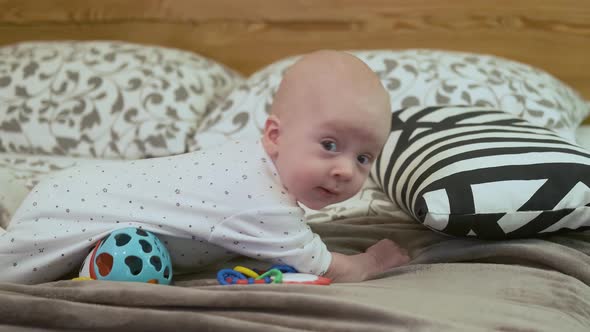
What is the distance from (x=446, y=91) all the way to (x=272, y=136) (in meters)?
0.72

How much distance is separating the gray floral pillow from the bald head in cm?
76

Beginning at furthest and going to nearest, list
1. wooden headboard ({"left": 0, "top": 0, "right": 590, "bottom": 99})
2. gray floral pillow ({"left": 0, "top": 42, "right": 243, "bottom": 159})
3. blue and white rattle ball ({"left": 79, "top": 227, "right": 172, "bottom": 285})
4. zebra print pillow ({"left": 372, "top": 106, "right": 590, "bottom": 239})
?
1. wooden headboard ({"left": 0, "top": 0, "right": 590, "bottom": 99})
2. gray floral pillow ({"left": 0, "top": 42, "right": 243, "bottom": 159})
3. zebra print pillow ({"left": 372, "top": 106, "right": 590, "bottom": 239})
4. blue and white rattle ball ({"left": 79, "top": 227, "right": 172, "bottom": 285})

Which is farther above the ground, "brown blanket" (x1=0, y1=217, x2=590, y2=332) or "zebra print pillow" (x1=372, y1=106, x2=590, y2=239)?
"zebra print pillow" (x1=372, y1=106, x2=590, y2=239)

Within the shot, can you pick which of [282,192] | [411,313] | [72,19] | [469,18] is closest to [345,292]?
[411,313]

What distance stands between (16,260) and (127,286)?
0.90ft

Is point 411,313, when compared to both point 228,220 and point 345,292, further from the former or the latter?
point 228,220

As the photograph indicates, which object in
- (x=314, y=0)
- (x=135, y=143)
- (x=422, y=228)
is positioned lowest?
(x=135, y=143)

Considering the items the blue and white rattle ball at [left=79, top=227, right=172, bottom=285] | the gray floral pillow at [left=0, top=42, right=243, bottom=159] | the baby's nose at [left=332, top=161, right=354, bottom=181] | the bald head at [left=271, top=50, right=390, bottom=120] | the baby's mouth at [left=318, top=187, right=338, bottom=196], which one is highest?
the bald head at [left=271, top=50, right=390, bottom=120]

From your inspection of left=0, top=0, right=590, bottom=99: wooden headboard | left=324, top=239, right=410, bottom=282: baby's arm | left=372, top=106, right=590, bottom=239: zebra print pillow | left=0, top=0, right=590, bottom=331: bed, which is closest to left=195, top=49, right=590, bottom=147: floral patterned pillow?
left=0, top=0, right=590, bottom=331: bed

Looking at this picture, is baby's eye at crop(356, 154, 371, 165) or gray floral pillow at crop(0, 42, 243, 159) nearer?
baby's eye at crop(356, 154, 371, 165)

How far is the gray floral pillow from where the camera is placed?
1631 millimetres

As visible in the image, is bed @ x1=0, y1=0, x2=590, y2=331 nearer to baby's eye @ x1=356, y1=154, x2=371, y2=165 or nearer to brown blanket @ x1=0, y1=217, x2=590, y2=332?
brown blanket @ x1=0, y1=217, x2=590, y2=332

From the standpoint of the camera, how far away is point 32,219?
0.87 metres

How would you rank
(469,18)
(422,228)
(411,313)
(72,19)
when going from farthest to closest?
(72,19), (469,18), (422,228), (411,313)
